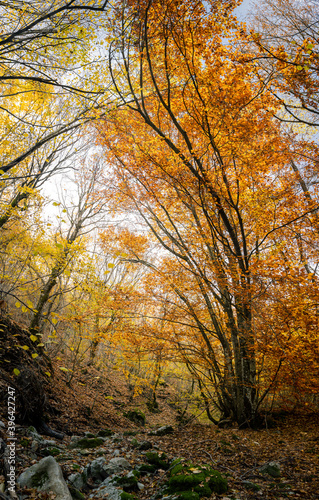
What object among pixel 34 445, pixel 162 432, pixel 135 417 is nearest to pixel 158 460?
pixel 34 445

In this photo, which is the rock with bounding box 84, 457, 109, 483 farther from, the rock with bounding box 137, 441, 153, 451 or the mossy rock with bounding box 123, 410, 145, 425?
the mossy rock with bounding box 123, 410, 145, 425

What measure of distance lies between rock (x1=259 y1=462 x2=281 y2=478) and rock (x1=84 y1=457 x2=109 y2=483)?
2252 millimetres

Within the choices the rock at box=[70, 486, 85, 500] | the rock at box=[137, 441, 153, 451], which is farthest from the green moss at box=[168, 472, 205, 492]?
the rock at box=[137, 441, 153, 451]

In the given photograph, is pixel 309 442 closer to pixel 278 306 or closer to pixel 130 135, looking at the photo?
pixel 278 306

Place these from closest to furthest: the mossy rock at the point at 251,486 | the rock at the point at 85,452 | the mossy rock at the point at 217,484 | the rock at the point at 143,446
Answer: the mossy rock at the point at 217,484, the mossy rock at the point at 251,486, the rock at the point at 85,452, the rock at the point at 143,446

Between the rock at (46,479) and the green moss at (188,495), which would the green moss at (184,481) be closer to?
the green moss at (188,495)

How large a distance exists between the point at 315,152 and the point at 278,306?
17.7ft

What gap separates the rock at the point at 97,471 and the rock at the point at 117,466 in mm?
58

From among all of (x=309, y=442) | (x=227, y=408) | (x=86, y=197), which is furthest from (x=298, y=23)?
(x=227, y=408)

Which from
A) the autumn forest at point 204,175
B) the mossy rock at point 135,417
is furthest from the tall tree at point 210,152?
the mossy rock at point 135,417

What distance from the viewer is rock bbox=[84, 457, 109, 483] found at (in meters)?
3.38

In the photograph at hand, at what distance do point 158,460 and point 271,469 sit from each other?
1.70 meters

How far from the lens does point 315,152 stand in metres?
7.77

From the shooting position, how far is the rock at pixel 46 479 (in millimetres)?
2531
